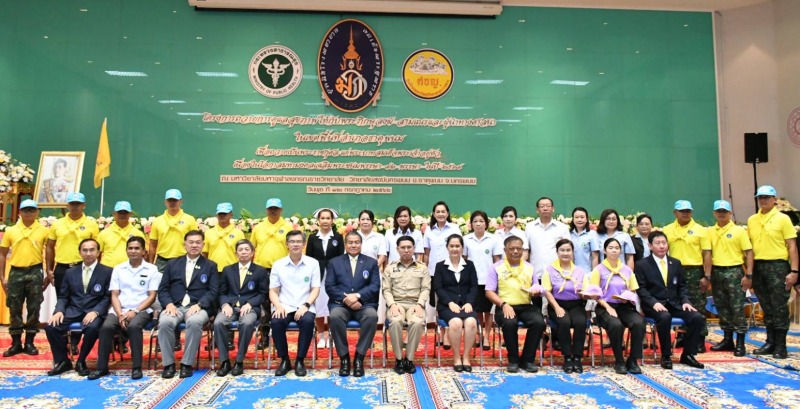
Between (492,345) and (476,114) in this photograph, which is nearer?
(492,345)

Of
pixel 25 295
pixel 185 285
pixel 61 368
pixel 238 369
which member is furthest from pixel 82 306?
pixel 238 369

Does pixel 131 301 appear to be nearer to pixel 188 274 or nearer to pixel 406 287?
pixel 188 274

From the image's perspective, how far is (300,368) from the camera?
4188mm

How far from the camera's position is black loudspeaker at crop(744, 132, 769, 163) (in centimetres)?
852

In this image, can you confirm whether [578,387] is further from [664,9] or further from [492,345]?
[664,9]

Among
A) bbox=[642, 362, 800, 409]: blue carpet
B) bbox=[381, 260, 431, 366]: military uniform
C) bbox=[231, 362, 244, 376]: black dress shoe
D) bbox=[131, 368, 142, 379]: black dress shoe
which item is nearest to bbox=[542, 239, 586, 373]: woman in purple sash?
bbox=[642, 362, 800, 409]: blue carpet

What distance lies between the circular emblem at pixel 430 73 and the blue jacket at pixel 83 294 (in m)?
5.64

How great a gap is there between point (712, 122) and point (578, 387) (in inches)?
278

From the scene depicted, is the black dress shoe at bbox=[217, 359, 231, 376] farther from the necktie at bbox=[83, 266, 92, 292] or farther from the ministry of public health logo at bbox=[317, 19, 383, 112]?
the ministry of public health logo at bbox=[317, 19, 383, 112]

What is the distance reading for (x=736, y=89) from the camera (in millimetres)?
9055

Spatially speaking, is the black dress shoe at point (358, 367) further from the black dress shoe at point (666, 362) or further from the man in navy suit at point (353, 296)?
the black dress shoe at point (666, 362)

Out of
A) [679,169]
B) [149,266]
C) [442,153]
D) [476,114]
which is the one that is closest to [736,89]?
[679,169]

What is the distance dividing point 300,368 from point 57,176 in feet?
18.5

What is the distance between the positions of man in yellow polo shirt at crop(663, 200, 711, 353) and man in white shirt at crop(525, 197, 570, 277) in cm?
107
